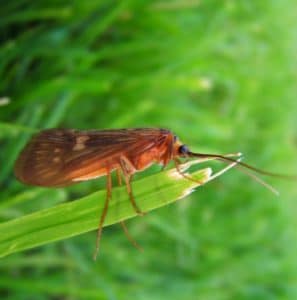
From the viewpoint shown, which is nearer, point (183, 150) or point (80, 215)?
point (80, 215)

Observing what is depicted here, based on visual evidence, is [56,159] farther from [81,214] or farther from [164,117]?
[164,117]

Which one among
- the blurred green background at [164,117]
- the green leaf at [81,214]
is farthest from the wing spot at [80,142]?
the blurred green background at [164,117]

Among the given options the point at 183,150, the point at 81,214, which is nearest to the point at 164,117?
the point at 183,150

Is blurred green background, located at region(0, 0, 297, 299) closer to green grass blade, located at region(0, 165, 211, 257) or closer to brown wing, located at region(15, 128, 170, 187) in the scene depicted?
brown wing, located at region(15, 128, 170, 187)

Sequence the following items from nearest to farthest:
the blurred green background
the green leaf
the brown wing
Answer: the green leaf, the brown wing, the blurred green background

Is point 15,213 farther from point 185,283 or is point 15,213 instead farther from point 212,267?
point 212,267

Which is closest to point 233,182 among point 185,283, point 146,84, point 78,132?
point 185,283

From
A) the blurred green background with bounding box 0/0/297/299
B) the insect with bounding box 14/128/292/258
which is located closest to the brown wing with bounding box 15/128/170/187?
the insect with bounding box 14/128/292/258

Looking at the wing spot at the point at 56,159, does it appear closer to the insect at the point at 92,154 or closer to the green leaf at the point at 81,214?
the insect at the point at 92,154
